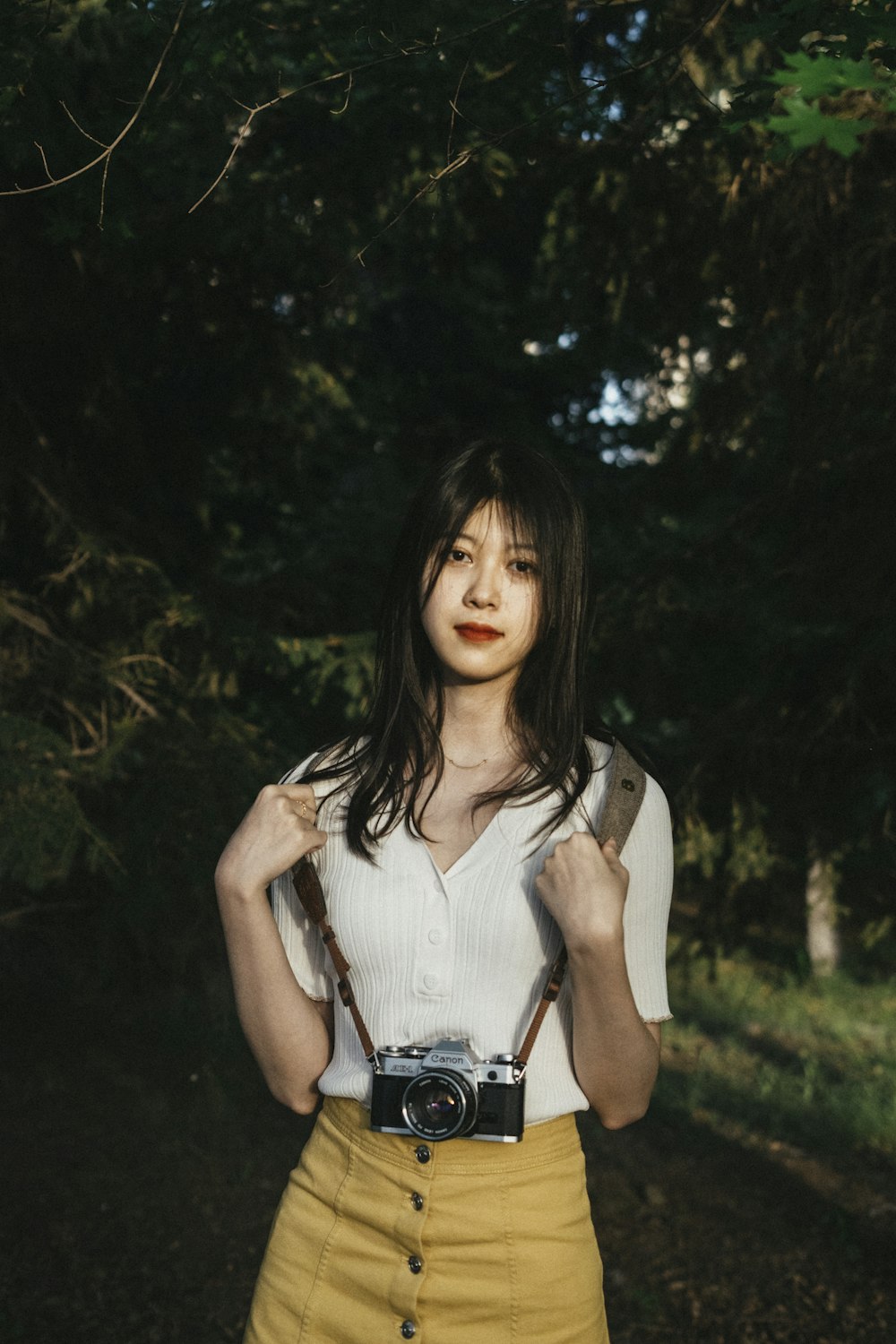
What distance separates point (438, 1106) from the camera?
173 cm

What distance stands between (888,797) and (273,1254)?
2635 mm

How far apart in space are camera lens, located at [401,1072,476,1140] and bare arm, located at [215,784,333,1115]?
255mm

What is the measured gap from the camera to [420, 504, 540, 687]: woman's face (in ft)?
6.42

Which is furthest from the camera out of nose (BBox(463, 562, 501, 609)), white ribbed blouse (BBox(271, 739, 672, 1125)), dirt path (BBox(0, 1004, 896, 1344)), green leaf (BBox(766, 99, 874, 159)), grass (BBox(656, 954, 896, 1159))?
grass (BBox(656, 954, 896, 1159))

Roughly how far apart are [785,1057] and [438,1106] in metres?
6.89

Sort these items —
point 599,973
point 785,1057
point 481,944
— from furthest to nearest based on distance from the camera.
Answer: point 785,1057 → point 481,944 → point 599,973

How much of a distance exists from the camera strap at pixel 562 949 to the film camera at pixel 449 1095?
0.12ft

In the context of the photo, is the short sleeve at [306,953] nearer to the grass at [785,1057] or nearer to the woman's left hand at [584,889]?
the woman's left hand at [584,889]

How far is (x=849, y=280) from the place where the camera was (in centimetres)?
366

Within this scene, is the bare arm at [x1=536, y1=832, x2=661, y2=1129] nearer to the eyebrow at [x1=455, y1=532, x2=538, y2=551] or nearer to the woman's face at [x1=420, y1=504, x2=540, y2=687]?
the woman's face at [x1=420, y1=504, x2=540, y2=687]

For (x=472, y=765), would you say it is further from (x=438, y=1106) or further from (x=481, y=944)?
(x=438, y=1106)

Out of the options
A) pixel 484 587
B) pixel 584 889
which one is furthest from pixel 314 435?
pixel 584 889

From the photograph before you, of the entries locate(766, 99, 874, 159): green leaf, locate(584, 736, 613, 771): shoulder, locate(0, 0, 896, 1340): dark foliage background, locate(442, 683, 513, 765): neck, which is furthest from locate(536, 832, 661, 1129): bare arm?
locate(0, 0, 896, 1340): dark foliage background

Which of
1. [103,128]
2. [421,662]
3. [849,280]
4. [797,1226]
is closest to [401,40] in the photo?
[103,128]
